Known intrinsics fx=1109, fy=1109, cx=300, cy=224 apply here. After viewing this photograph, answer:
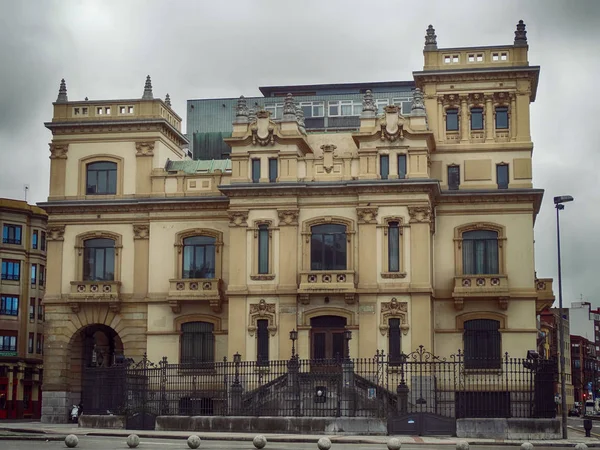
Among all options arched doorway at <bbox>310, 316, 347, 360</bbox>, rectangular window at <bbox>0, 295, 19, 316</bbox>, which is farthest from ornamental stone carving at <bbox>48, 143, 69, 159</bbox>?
rectangular window at <bbox>0, 295, 19, 316</bbox>

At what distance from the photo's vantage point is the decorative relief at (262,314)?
62.7 meters

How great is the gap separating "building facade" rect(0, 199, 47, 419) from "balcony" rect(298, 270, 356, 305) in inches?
1480

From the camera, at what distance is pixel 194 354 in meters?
66.1

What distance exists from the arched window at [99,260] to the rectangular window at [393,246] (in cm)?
1750

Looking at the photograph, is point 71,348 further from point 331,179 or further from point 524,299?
point 524,299

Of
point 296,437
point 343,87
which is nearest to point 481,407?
point 296,437

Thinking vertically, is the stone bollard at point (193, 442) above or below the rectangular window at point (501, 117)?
below

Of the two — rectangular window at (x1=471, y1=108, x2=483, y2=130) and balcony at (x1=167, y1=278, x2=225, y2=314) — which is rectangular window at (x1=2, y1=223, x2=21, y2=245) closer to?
balcony at (x1=167, y1=278, x2=225, y2=314)

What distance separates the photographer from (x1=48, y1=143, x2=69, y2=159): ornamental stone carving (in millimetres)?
69000

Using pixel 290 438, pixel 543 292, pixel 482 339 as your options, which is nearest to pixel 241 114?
pixel 482 339

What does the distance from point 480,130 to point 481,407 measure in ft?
68.3

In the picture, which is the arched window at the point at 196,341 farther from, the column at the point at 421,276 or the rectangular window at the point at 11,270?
the rectangular window at the point at 11,270

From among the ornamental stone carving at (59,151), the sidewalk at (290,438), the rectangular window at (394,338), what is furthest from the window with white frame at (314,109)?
the sidewalk at (290,438)

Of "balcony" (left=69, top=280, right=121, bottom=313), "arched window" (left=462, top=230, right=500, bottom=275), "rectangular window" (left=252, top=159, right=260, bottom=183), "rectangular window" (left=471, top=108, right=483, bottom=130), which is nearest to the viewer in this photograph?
"rectangular window" (left=252, top=159, right=260, bottom=183)
